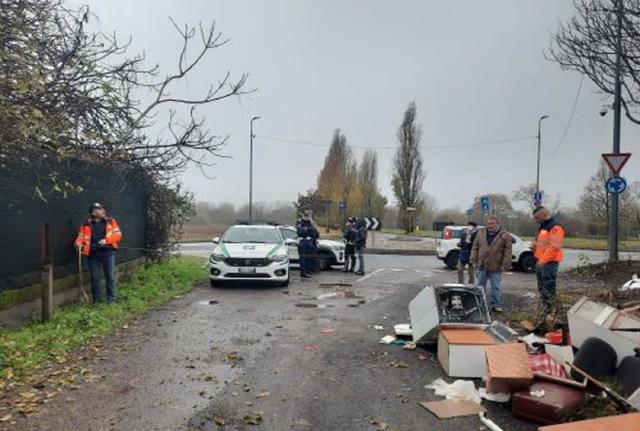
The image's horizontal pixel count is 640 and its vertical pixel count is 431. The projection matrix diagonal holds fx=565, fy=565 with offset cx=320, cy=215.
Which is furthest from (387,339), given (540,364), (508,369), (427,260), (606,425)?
(427,260)

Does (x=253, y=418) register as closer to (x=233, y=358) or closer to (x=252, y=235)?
(x=233, y=358)

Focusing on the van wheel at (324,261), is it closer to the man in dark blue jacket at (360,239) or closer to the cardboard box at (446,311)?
the man in dark blue jacket at (360,239)

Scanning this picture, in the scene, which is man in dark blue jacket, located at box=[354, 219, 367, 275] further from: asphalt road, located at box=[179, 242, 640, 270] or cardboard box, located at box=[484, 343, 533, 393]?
cardboard box, located at box=[484, 343, 533, 393]

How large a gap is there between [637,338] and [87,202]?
29.7ft

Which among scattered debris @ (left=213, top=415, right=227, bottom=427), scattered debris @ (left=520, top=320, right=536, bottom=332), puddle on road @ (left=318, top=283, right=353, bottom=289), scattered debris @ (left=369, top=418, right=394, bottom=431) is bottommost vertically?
puddle on road @ (left=318, top=283, right=353, bottom=289)

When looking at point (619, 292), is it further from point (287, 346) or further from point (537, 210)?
point (287, 346)

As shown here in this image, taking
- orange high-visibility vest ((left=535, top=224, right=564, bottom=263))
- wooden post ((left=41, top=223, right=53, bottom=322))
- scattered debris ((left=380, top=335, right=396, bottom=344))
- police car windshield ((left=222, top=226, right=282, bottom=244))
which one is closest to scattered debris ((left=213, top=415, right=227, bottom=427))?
scattered debris ((left=380, top=335, right=396, bottom=344))

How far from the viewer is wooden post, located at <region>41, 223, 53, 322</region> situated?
8.18 meters

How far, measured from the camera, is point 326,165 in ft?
204

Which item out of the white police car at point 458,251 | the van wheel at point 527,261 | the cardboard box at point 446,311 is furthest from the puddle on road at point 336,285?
the van wheel at point 527,261

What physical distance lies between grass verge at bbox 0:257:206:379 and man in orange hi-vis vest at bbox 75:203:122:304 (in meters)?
0.36

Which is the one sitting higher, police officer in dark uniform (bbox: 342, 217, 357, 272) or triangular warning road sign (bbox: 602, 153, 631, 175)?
triangular warning road sign (bbox: 602, 153, 631, 175)

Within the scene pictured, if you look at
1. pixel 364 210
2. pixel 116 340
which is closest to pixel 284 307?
pixel 116 340

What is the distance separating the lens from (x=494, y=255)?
10.2 meters
